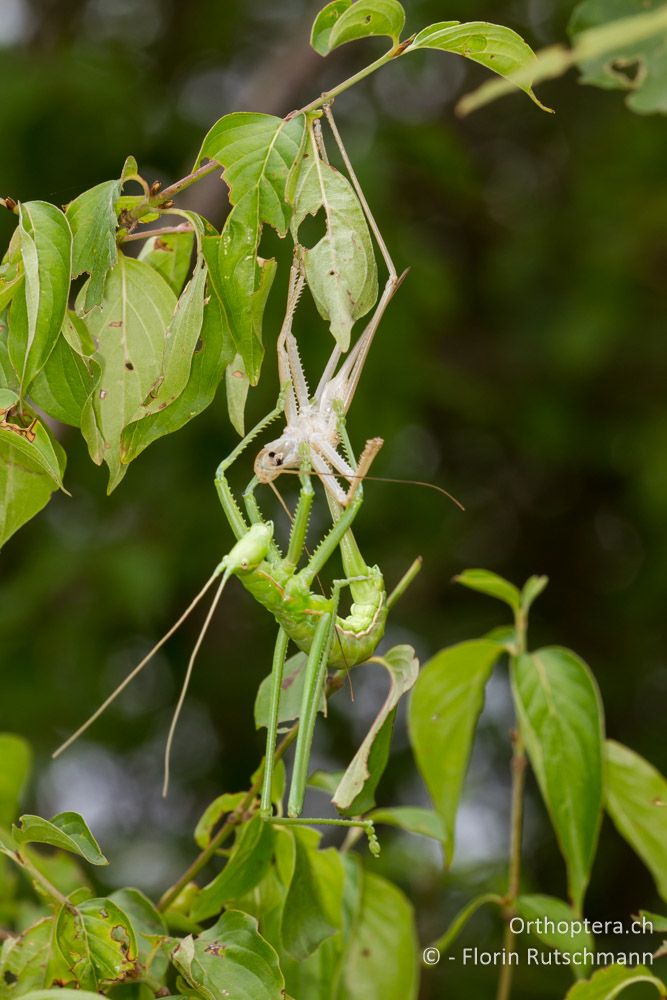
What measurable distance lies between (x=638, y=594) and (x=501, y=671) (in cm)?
48

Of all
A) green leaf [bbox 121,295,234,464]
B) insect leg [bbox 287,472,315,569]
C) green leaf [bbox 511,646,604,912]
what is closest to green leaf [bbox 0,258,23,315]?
green leaf [bbox 121,295,234,464]

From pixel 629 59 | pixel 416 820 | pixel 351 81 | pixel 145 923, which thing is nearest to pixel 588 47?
pixel 351 81

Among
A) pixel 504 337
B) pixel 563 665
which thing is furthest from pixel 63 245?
pixel 504 337

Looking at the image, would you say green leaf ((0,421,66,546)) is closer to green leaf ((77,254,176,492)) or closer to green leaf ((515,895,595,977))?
green leaf ((77,254,176,492))

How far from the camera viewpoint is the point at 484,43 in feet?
2.28

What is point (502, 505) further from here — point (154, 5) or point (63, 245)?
point (63, 245)

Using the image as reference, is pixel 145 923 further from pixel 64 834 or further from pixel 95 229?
pixel 95 229

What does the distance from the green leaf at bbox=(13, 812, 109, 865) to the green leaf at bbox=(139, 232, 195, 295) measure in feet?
1.30

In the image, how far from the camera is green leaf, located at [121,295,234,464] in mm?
704

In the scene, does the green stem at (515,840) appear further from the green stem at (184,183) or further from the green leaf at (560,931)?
the green stem at (184,183)

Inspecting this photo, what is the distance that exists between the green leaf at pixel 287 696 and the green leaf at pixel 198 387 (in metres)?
0.20

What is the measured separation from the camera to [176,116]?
289cm

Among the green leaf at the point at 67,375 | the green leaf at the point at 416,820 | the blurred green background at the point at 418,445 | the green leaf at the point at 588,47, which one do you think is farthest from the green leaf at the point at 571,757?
the blurred green background at the point at 418,445

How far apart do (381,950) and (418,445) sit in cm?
254
